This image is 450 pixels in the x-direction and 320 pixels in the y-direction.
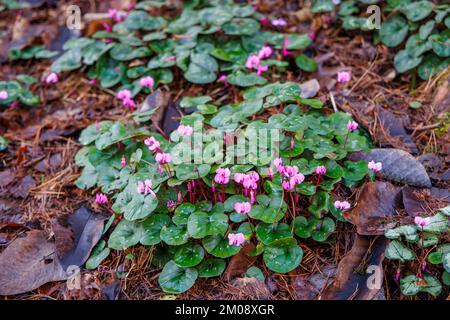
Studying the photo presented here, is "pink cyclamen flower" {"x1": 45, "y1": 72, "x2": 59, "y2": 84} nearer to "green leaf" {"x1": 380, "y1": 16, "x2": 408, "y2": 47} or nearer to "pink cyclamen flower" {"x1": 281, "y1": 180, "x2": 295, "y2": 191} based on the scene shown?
"pink cyclamen flower" {"x1": 281, "y1": 180, "x2": 295, "y2": 191}

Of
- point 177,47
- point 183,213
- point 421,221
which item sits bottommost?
point 183,213

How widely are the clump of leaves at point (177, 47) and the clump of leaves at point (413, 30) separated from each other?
51 cm

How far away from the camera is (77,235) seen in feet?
8.61

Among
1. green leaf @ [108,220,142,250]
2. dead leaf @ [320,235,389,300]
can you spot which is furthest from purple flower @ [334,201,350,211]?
green leaf @ [108,220,142,250]

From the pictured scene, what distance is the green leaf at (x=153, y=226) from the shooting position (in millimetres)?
2418

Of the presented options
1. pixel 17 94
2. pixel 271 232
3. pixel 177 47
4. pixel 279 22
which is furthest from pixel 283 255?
pixel 17 94

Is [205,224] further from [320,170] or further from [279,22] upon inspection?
[279,22]

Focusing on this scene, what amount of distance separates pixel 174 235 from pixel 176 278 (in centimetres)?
20

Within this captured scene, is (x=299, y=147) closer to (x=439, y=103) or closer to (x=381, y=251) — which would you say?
(x=381, y=251)

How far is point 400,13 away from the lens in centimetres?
347

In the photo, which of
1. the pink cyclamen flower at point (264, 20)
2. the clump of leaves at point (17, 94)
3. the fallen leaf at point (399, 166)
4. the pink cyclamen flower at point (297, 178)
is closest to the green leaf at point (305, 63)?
the pink cyclamen flower at point (264, 20)

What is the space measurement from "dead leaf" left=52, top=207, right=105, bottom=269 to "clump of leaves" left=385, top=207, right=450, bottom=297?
147 centimetres
